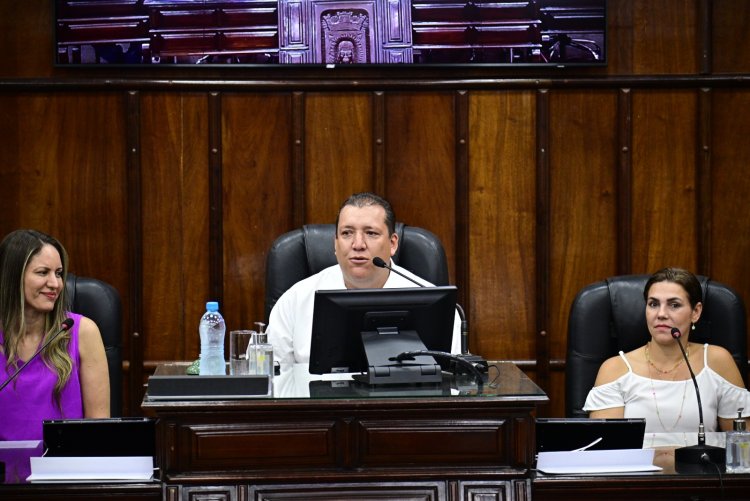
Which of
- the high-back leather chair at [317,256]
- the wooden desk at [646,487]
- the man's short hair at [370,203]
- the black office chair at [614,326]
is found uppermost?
the man's short hair at [370,203]

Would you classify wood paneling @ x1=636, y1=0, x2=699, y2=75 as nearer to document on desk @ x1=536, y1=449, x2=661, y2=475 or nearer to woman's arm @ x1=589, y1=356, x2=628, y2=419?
woman's arm @ x1=589, y1=356, x2=628, y2=419

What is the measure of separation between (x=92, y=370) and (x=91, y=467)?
32.9 inches

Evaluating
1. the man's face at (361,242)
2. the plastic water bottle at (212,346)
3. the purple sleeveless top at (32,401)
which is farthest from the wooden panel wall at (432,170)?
the plastic water bottle at (212,346)

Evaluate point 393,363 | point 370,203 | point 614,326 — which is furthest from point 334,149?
point 393,363

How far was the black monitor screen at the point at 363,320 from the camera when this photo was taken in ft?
9.49

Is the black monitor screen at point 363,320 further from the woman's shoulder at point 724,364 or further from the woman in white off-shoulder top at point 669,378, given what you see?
the woman's shoulder at point 724,364

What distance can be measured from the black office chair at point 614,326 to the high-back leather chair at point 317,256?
522 millimetres

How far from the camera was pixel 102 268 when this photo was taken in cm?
473

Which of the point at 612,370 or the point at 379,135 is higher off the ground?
the point at 379,135

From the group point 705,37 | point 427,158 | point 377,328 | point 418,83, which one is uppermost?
point 705,37

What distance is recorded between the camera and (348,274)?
374 cm

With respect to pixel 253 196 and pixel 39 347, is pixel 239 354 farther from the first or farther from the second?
pixel 253 196

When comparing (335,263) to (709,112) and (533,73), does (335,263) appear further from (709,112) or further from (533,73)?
(709,112)

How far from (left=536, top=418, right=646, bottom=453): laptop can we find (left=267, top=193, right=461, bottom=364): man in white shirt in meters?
0.89
